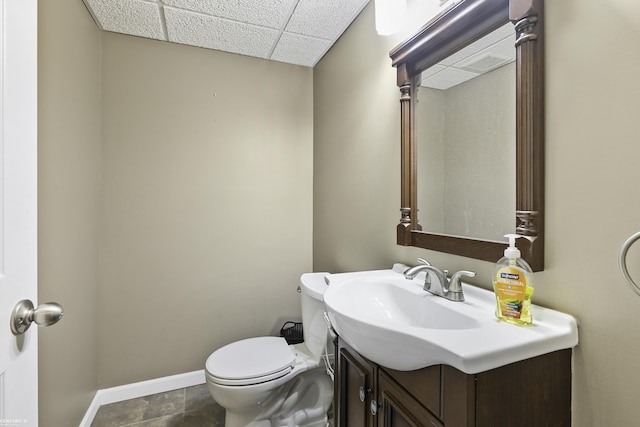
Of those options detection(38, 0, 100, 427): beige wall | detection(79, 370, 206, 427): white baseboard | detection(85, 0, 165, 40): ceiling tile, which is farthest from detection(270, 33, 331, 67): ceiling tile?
detection(79, 370, 206, 427): white baseboard

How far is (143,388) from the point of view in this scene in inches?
77.4

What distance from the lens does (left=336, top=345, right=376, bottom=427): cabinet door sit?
963mm

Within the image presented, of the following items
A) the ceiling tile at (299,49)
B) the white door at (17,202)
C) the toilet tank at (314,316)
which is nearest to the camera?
the white door at (17,202)

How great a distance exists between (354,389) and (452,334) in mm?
537

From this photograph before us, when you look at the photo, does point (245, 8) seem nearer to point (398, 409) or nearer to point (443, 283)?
point (443, 283)

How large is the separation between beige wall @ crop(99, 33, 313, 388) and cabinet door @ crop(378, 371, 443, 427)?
4.87ft

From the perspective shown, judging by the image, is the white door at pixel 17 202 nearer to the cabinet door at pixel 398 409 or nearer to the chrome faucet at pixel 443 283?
the cabinet door at pixel 398 409

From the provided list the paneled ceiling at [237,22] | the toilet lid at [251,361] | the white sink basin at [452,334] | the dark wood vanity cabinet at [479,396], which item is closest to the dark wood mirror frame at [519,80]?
the white sink basin at [452,334]

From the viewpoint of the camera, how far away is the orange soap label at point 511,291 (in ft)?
2.50

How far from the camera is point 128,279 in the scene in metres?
1.96

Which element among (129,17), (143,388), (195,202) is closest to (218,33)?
(129,17)

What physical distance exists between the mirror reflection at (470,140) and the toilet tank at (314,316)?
641 millimetres

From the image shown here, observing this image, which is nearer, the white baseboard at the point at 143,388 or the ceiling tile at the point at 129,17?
the ceiling tile at the point at 129,17

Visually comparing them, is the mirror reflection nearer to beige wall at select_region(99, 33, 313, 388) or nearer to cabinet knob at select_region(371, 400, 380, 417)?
cabinet knob at select_region(371, 400, 380, 417)
